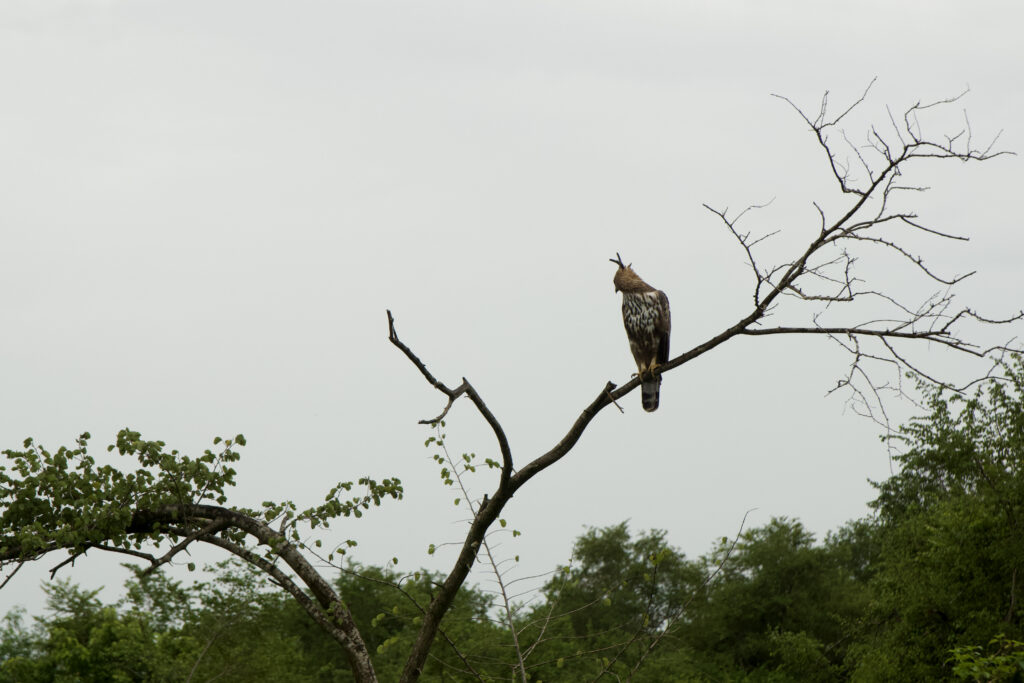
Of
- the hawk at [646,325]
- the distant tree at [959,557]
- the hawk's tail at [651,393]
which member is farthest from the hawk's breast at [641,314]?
→ the distant tree at [959,557]

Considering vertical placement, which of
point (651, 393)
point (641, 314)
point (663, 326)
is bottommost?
point (651, 393)

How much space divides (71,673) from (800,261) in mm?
17530

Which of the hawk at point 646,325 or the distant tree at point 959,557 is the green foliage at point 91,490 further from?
the distant tree at point 959,557

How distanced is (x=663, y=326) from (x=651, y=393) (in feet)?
2.00

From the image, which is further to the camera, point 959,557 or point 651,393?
point 959,557

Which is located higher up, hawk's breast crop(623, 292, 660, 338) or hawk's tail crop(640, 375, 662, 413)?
hawk's breast crop(623, 292, 660, 338)

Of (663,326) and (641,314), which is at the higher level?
(641,314)

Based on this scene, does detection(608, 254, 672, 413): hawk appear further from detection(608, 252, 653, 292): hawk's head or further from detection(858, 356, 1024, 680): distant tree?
detection(858, 356, 1024, 680): distant tree

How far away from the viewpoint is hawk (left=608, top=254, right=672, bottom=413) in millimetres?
9242

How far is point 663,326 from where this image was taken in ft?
30.5

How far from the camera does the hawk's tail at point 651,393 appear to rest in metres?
9.19

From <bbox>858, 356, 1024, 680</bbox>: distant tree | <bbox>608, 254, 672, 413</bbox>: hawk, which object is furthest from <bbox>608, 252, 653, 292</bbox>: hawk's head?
<bbox>858, 356, 1024, 680</bbox>: distant tree

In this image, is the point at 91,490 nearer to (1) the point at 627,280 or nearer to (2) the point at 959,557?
(1) the point at 627,280

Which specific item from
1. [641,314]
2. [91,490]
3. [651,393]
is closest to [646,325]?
[641,314]
